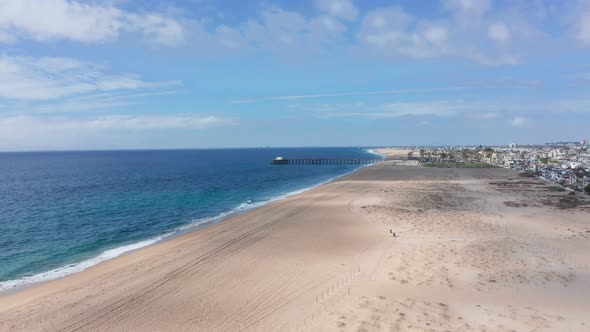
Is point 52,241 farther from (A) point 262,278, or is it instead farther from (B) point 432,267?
(B) point 432,267

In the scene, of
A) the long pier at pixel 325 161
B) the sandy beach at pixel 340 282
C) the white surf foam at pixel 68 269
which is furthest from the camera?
the long pier at pixel 325 161

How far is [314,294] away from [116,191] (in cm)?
4415

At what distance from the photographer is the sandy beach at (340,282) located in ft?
37.2

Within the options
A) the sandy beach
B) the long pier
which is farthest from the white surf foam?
the long pier

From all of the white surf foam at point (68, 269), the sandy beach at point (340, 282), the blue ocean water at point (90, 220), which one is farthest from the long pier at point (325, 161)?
the white surf foam at point (68, 269)

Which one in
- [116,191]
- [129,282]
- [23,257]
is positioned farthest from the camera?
[116,191]

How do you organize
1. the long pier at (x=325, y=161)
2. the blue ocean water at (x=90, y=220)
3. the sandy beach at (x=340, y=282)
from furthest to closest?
the long pier at (x=325, y=161), the blue ocean water at (x=90, y=220), the sandy beach at (x=340, y=282)

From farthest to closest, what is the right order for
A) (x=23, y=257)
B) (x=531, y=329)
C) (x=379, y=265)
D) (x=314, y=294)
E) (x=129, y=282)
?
1. (x=23, y=257)
2. (x=379, y=265)
3. (x=129, y=282)
4. (x=314, y=294)
5. (x=531, y=329)

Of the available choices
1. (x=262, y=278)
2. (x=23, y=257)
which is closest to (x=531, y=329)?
(x=262, y=278)

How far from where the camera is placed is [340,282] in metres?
14.3

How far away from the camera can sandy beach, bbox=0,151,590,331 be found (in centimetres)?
1134

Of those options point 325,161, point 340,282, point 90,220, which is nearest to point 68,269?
point 90,220

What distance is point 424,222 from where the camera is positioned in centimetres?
2462

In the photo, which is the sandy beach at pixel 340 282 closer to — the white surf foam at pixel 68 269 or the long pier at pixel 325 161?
the white surf foam at pixel 68 269
